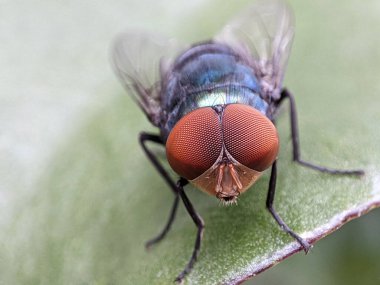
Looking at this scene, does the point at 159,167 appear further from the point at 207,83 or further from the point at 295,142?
the point at 295,142

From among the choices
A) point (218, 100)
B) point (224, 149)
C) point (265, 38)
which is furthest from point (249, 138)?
point (265, 38)

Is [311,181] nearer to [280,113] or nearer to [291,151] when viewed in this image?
[291,151]

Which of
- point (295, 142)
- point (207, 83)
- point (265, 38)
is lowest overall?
point (295, 142)

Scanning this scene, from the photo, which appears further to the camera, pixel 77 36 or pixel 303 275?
pixel 77 36

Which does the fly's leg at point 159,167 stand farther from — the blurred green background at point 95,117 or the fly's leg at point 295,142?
the fly's leg at point 295,142

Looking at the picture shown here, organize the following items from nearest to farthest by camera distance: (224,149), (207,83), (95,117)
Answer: (224,149)
(207,83)
(95,117)

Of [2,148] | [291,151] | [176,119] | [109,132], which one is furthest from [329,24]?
[2,148]

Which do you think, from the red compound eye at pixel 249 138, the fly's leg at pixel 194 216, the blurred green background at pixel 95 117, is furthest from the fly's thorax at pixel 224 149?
the blurred green background at pixel 95 117
